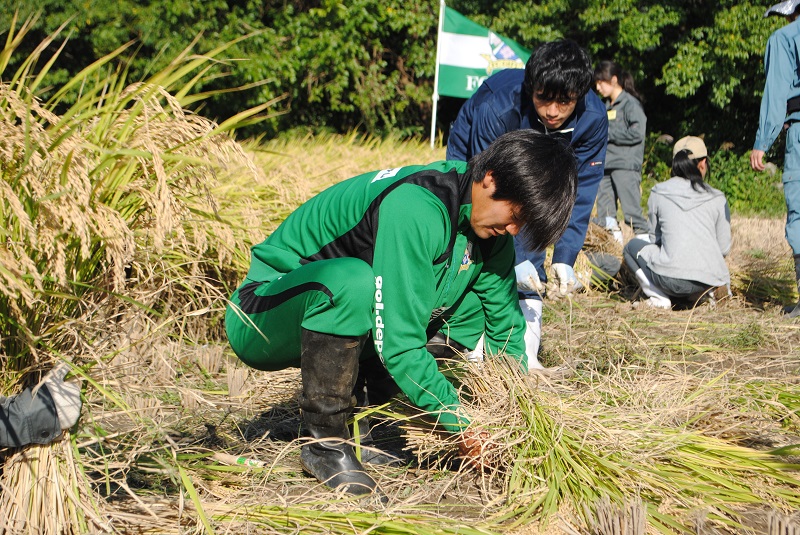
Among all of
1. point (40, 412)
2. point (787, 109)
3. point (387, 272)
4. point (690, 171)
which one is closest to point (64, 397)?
point (40, 412)

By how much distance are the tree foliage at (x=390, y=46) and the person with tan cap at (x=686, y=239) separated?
20.4 feet

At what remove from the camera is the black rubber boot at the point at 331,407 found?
2.34m

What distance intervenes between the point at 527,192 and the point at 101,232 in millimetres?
1095

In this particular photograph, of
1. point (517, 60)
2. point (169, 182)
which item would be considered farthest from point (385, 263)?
point (517, 60)

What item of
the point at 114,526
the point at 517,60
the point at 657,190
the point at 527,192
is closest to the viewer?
the point at 114,526

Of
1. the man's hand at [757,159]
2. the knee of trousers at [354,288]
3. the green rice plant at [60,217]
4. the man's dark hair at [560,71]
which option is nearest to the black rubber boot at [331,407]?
the knee of trousers at [354,288]

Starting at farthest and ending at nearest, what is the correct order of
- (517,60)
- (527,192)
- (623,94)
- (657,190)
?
(517,60) < (623,94) < (657,190) < (527,192)

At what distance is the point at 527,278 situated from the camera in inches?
139

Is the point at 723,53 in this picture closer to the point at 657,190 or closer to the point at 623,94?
the point at 623,94

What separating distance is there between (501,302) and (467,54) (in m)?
7.73

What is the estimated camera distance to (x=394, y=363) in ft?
7.48

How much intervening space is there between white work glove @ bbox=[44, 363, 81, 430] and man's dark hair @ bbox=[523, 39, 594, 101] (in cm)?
212

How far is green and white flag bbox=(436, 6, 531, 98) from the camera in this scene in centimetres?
987

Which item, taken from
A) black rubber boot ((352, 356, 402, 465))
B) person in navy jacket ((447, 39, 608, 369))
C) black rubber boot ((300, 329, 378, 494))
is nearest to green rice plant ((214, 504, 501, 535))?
black rubber boot ((300, 329, 378, 494))
